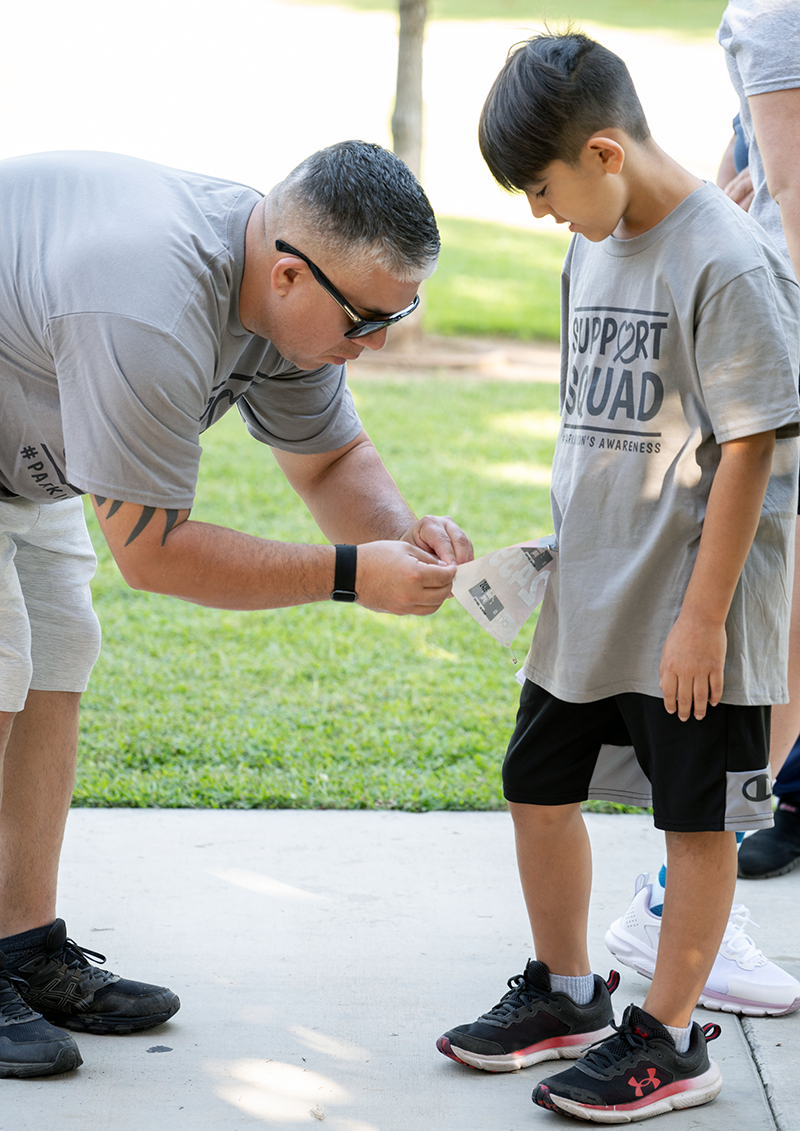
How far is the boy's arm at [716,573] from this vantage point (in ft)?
6.51

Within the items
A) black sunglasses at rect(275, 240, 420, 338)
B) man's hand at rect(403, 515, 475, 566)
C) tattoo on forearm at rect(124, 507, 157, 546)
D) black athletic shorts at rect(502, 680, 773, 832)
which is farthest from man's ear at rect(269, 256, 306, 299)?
black athletic shorts at rect(502, 680, 773, 832)

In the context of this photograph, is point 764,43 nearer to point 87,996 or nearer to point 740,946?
point 740,946

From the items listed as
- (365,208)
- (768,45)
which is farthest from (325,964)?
(768,45)

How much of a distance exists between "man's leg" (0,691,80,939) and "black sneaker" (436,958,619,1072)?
2.74ft

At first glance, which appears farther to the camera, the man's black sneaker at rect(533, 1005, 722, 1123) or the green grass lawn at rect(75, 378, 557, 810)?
the green grass lawn at rect(75, 378, 557, 810)

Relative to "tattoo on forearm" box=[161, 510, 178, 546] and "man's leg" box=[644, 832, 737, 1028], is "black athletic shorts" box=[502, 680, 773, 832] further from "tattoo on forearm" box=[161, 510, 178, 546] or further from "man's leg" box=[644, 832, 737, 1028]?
"tattoo on forearm" box=[161, 510, 178, 546]

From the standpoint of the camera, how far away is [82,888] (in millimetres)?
2879

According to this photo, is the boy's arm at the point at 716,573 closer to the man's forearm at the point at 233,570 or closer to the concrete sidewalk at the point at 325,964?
the man's forearm at the point at 233,570

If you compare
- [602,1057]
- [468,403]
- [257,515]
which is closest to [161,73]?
[468,403]

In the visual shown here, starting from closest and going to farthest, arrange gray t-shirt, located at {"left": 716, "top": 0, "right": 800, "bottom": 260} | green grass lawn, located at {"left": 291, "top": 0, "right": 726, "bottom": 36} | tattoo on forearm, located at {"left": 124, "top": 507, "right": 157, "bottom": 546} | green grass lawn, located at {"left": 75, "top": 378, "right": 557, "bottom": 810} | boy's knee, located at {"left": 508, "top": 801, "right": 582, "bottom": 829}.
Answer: tattoo on forearm, located at {"left": 124, "top": 507, "right": 157, "bottom": 546} < boy's knee, located at {"left": 508, "top": 801, "right": 582, "bottom": 829} < gray t-shirt, located at {"left": 716, "top": 0, "right": 800, "bottom": 260} < green grass lawn, located at {"left": 75, "top": 378, "right": 557, "bottom": 810} < green grass lawn, located at {"left": 291, "top": 0, "right": 726, "bottom": 36}

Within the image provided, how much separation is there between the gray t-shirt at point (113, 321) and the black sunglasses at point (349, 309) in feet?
0.34

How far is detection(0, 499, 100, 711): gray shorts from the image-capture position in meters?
2.35

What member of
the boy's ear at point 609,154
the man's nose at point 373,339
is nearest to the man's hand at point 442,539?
the man's nose at point 373,339

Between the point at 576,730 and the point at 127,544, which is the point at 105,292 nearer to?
the point at 127,544
